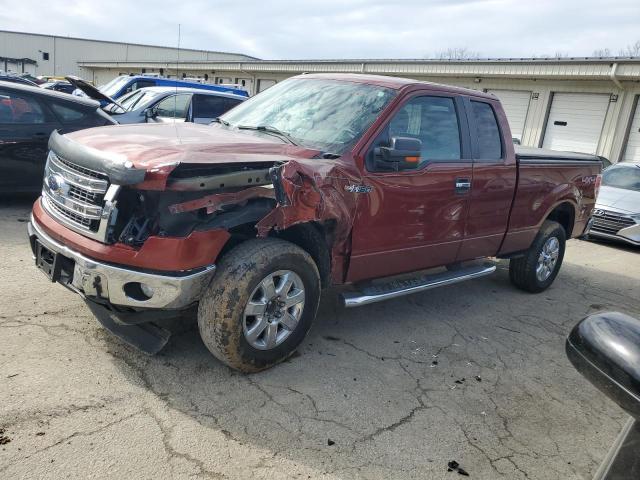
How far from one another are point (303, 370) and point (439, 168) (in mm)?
2023

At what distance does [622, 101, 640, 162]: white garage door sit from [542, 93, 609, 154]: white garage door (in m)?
0.84

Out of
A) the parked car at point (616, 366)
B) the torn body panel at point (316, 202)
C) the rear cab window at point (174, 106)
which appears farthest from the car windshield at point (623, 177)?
the parked car at point (616, 366)

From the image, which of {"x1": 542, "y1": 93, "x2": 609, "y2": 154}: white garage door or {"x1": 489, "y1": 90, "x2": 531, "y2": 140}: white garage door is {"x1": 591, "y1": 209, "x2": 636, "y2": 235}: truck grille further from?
{"x1": 489, "y1": 90, "x2": 531, "y2": 140}: white garage door

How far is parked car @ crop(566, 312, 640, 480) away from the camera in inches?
49.5

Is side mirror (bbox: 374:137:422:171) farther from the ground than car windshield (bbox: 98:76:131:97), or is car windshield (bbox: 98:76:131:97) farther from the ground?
car windshield (bbox: 98:76:131:97)

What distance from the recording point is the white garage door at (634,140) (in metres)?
15.9

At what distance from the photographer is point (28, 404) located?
288 cm

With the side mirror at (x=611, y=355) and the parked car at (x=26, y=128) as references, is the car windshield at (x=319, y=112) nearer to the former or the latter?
the side mirror at (x=611, y=355)

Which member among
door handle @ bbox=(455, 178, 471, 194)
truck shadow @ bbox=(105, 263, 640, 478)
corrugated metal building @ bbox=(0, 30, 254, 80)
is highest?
corrugated metal building @ bbox=(0, 30, 254, 80)

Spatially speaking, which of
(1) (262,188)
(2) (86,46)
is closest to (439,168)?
(1) (262,188)

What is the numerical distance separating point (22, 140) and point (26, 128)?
0.18 meters

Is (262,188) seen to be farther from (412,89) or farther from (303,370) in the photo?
(412,89)

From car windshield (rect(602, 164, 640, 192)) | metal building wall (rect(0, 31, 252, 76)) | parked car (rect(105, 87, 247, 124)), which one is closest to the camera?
car windshield (rect(602, 164, 640, 192))

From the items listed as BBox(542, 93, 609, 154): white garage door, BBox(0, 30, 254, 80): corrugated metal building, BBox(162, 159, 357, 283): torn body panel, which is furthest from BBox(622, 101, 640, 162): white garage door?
BBox(0, 30, 254, 80): corrugated metal building
